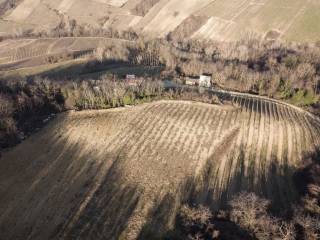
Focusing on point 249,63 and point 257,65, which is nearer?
point 257,65

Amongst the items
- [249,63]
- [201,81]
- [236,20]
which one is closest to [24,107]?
[201,81]

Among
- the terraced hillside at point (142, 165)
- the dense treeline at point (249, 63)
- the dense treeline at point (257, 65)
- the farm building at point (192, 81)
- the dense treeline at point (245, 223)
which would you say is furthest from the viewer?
the farm building at point (192, 81)

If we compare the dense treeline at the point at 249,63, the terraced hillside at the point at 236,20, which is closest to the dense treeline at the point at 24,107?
the dense treeline at the point at 249,63

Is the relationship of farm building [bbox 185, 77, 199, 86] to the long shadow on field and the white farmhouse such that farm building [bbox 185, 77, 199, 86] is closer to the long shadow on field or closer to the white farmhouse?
the white farmhouse

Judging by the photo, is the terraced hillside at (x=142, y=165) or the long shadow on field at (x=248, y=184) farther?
the long shadow on field at (x=248, y=184)

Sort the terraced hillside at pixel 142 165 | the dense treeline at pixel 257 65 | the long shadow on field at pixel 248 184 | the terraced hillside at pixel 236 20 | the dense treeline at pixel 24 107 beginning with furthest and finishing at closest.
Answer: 1. the terraced hillside at pixel 236 20
2. the dense treeline at pixel 257 65
3. the dense treeline at pixel 24 107
4. the long shadow on field at pixel 248 184
5. the terraced hillside at pixel 142 165

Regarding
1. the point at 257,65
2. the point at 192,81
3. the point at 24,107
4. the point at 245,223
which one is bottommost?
the point at 245,223

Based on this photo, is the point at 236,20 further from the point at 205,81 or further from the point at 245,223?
the point at 245,223

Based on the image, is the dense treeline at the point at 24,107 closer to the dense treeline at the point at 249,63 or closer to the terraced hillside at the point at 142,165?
the terraced hillside at the point at 142,165

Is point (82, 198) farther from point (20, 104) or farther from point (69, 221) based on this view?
point (20, 104)
